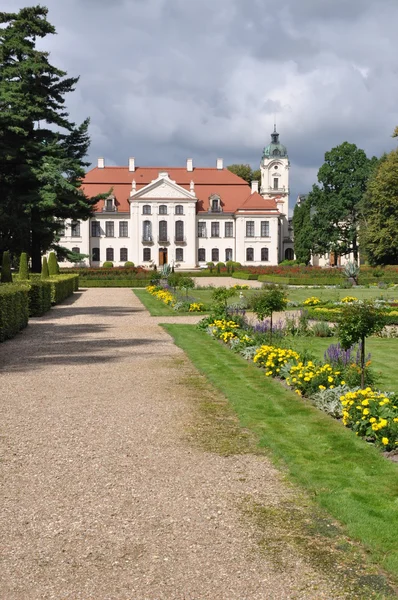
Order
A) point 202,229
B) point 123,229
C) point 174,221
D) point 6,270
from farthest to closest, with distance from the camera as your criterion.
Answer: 1. point 202,229
2. point 123,229
3. point 174,221
4. point 6,270

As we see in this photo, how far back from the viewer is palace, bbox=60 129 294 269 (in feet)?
217

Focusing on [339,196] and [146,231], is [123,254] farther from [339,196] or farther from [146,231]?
[339,196]

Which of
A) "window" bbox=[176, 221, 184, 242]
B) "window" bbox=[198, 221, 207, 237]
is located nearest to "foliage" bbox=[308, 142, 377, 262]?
"window" bbox=[198, 221, 207, 237]

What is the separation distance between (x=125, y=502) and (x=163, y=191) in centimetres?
6270

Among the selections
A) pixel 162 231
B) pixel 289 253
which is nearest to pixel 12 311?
pixel 162 231

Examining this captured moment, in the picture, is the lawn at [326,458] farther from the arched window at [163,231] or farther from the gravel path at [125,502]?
the arched window at [163,231]

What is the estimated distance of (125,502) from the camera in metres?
4.64

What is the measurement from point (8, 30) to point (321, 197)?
125 ft

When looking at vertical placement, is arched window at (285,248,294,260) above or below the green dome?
below

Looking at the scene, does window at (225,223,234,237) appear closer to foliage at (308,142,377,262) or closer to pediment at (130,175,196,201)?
pediment at (130,175,196,201)

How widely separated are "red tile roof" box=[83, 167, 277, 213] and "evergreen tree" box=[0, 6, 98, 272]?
3636 cm

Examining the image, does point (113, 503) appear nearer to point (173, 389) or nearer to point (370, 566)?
point (370, 566)

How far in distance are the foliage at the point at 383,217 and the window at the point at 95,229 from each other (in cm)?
2787

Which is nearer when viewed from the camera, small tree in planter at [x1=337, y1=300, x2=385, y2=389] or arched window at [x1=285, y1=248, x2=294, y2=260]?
small tree in planter at [x1=337, y1=300, x2=385, y2=389]
